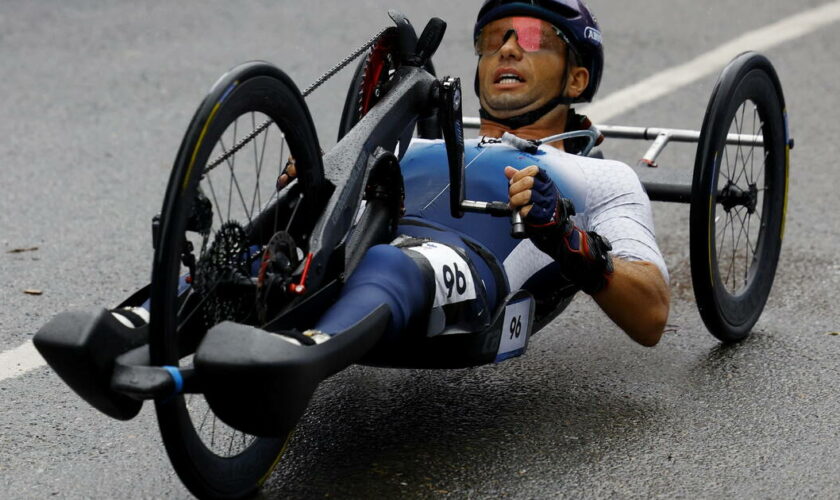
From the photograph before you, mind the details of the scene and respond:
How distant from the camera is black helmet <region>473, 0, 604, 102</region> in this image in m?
4.27

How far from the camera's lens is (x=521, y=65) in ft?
14.1

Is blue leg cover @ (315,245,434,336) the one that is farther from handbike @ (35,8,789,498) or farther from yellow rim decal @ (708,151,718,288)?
yellow rim decal @ (708,151,718,288)

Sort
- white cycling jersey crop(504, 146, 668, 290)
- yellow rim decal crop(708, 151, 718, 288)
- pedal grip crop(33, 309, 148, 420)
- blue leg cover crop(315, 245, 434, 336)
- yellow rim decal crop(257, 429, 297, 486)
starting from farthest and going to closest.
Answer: yellow rim decal crop(708, 151, 718, 288) → white cycling jersey crop(504, 146, 668, 290) → yellow rim decal crop(257, 429, 297, 486) → blue leg cover crop(315, 245, 434, 336) → pedal grip crop(33, 309, 148, 420)

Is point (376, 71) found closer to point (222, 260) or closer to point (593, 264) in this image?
point (593, 264)

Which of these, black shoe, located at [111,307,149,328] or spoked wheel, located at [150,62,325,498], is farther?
black shoe, located at [111,307,149,328]

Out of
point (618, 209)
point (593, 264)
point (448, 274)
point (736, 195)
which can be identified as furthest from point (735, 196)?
point (448, 274)

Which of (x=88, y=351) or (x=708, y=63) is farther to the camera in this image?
(x=708, y=63)

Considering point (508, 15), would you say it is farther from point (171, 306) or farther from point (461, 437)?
point (171, 306)

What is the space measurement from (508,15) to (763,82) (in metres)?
0.85

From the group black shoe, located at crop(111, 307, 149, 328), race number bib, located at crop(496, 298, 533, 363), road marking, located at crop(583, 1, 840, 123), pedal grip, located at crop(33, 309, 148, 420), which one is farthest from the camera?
road marking, located at crop(583, 1, 840, 123)

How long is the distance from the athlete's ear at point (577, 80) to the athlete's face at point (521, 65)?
0.19ft

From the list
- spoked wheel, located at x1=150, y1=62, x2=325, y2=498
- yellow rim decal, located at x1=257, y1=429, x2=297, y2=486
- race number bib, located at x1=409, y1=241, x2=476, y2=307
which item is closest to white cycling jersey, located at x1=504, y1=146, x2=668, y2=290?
race number bib, located at x1=409, y1=241, x2=476, y2=307

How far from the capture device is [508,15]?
4.30m

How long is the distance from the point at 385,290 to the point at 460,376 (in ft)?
2.95
